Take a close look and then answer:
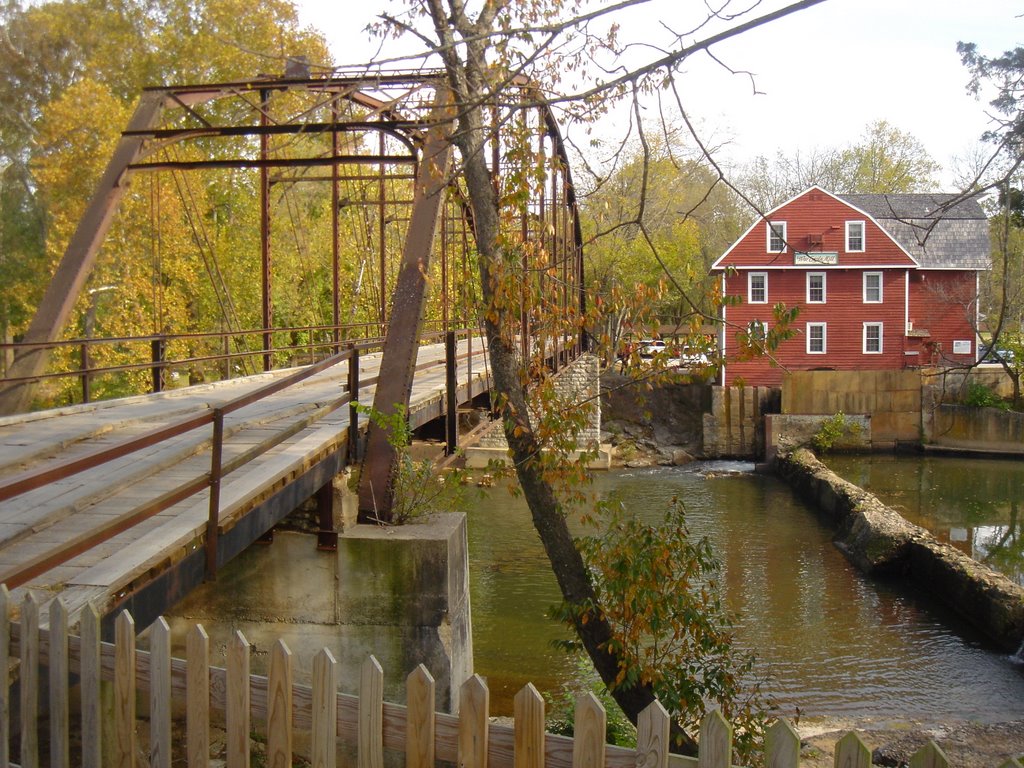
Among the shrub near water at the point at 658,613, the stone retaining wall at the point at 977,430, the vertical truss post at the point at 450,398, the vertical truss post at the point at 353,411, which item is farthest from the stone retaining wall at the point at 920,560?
the vertical truss post at the point at 353,411

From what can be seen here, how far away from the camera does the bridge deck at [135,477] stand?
4.89 metres

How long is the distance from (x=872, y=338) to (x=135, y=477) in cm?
4053

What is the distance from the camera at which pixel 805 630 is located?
669 inches

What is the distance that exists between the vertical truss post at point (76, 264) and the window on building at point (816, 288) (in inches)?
1344

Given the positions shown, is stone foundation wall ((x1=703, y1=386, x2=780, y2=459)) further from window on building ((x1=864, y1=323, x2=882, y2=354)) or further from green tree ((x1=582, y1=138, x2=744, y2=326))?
window on building ((x1=864, y1=323, x2=882, y2=354))

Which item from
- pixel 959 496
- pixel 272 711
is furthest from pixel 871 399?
pixel 272 711

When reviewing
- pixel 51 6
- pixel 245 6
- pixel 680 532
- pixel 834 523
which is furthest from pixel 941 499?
pixel 51 6

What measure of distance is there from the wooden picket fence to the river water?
4710mm

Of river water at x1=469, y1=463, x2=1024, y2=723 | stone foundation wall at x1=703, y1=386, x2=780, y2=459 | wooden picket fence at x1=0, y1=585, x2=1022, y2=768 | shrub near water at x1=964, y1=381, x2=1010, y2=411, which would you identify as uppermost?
wooden picket fence at x1=0, y1=585, x2=1022, y2=768

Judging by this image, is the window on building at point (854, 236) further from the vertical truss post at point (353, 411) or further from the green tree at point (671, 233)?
the vertical truss post at point (353, 411)

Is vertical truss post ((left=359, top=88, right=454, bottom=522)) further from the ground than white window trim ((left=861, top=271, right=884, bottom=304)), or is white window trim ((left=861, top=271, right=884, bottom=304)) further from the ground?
white window trim ((left=861, top=271, right=884, bottom=304))

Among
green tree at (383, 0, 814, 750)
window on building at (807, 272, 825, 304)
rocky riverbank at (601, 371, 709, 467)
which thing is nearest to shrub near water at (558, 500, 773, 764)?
green tree at (383, 0, 814, 750)

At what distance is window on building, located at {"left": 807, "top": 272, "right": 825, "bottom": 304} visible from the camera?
4238 centimetres

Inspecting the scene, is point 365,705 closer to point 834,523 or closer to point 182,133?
point 182,133
